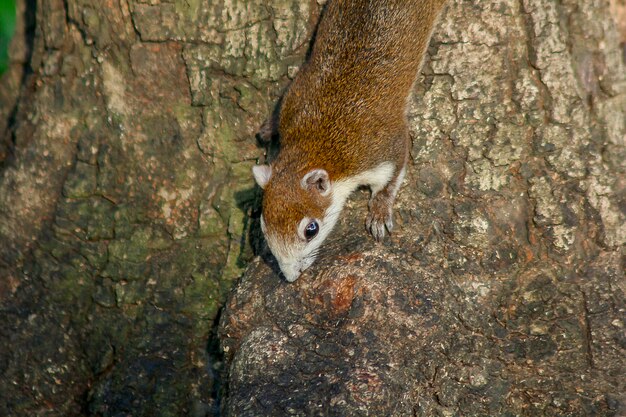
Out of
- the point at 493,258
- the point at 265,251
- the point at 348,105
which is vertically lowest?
the point at 493,258

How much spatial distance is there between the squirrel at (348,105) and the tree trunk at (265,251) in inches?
5.0

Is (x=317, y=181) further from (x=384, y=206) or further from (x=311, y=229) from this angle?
(x=384, y=206)

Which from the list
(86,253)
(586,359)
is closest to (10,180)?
(86,253)

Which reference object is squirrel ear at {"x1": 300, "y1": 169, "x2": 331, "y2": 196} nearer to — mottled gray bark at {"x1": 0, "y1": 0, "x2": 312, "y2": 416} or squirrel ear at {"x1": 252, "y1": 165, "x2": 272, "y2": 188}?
squirrel ear at {"x1": 252, "y1": 165, "x2": 272, "y2": 188}

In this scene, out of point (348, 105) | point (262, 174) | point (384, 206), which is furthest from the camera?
point (348, 105)

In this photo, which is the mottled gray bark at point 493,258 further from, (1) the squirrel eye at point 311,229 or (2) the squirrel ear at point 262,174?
(2) the squirrel ear at point 262,174

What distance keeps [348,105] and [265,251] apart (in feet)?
2.96

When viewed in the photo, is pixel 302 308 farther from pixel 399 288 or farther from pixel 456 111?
pixel 456 111

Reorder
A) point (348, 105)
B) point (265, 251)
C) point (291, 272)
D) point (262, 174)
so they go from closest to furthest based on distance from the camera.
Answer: point (291, 272) < point (262, 174) < point (265, 251) < point (348, 105)

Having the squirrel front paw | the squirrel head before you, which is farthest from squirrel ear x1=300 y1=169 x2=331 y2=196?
the squirrel front paw

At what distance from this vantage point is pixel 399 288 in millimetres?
3270

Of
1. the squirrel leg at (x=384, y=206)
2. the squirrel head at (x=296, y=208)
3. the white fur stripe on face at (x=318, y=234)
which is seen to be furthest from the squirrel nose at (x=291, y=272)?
the squirrel leg at (x=384, y=206)

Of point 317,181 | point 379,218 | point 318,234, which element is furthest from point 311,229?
point 379,218

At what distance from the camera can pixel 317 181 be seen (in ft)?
12.1
